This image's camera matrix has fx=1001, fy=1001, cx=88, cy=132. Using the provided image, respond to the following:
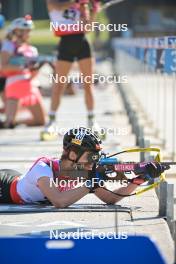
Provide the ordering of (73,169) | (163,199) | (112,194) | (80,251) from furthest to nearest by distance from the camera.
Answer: (112,194) → (73,169) → (163,199) → (80,251)

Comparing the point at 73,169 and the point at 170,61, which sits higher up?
the point at 170,61

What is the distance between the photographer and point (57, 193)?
25.8 ft

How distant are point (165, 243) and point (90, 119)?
6046mm

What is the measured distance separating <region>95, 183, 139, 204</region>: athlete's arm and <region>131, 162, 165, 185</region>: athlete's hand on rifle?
17 centimetres

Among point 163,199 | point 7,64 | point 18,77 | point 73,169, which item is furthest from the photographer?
point 18,77

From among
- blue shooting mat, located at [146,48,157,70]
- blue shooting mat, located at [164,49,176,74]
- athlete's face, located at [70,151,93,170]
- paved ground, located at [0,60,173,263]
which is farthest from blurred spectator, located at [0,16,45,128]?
athlete's face, located at [70,151,93,170]

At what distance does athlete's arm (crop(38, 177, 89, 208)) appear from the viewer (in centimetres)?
781

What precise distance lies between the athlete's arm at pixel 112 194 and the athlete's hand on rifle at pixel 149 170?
0.57 feet

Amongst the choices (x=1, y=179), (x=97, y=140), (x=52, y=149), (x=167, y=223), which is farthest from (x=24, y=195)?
(x=52, y=149)

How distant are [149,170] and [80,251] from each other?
2384 mm

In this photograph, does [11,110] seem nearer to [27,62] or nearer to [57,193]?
[27,62]

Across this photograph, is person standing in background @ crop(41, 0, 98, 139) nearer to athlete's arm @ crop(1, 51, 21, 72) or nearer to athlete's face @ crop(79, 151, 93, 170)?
athlete's arm @ crop(1, 51, 21, 72)

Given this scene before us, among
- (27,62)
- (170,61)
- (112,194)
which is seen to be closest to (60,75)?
(170,61)

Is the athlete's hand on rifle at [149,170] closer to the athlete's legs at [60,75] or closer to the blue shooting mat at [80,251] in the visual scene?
the blue shooting mat at [80,251]
